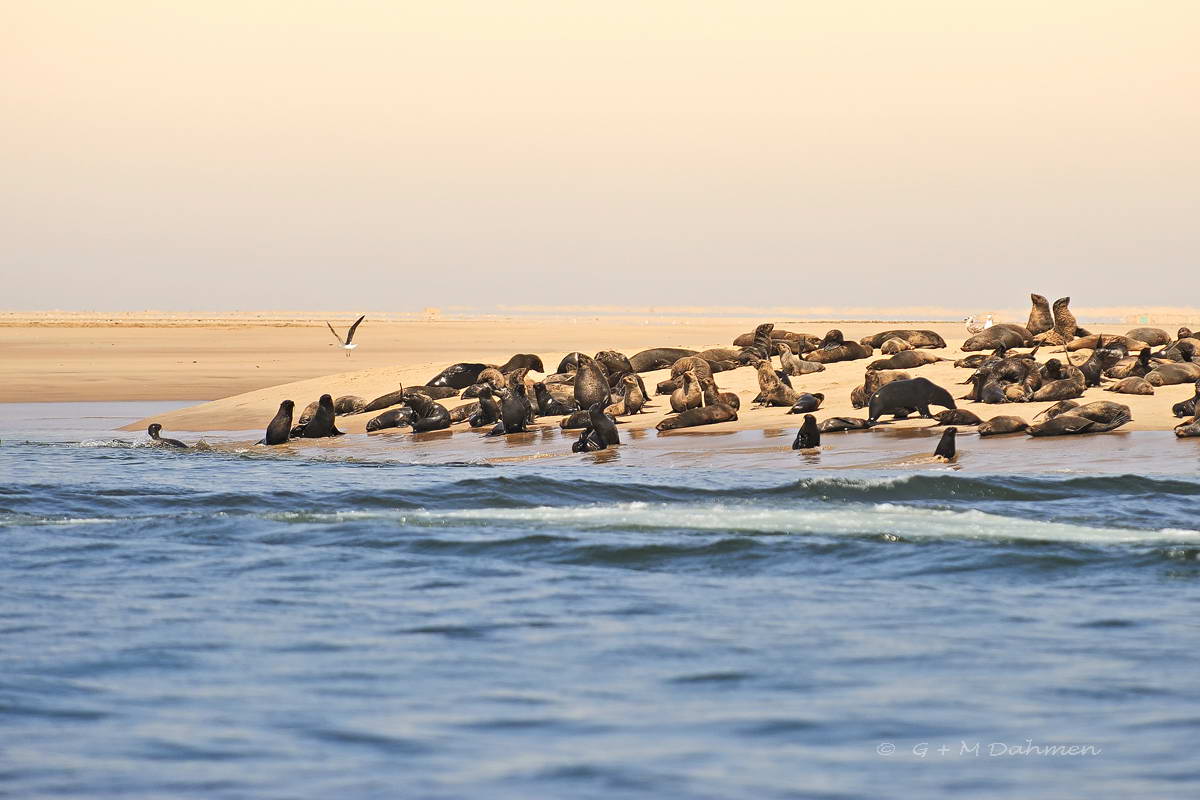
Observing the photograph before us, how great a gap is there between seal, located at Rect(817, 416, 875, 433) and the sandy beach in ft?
1.46

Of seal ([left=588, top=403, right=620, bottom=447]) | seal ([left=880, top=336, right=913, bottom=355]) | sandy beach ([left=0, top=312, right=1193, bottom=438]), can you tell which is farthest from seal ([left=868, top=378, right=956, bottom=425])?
seal ([left=880, top=336, right=913, bottom=355])

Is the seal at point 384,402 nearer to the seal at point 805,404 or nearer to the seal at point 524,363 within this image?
the seal at point 524,363

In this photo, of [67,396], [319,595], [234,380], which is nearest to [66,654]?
[319,595]

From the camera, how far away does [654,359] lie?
24688mm

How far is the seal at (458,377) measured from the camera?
2361cm

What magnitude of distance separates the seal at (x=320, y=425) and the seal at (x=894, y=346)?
30.6ft

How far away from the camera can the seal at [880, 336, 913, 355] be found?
78.4ft

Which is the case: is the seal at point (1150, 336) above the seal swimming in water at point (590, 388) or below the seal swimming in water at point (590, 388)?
above

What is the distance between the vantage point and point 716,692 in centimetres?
639

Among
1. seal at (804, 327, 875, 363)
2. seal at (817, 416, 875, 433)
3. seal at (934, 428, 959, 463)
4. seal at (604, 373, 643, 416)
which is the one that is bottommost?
seal at (934, 428, 959, 463)

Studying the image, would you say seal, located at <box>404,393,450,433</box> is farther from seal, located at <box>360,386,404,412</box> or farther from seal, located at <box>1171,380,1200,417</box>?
seal, located at <box>1171,380,1200,417</box>

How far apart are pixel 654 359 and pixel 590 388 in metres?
4.70

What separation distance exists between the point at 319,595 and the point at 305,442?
10.8m

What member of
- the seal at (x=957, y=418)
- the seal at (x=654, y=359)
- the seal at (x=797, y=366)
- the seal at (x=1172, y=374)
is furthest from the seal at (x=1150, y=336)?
the seal at (x=957, y=418)
